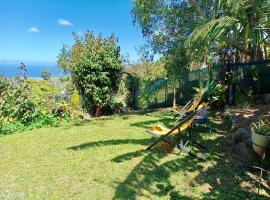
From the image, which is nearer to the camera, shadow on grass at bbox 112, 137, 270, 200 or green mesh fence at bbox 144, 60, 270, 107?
shadow on grass at bbox 112, 137, 270, 200

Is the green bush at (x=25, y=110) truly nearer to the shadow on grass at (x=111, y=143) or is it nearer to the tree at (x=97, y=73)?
the tree at (x=97, y=73)

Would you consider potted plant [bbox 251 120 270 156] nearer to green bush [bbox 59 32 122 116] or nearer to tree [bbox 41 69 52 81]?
green bush [bbox 59 32 122 116]

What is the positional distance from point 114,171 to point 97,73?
24.7 ft

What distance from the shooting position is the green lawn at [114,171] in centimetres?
466

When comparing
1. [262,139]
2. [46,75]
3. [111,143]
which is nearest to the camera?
[262,139]

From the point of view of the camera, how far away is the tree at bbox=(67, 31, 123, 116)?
493 inches

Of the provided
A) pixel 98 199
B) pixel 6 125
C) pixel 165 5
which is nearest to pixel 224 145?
pixel 98 199

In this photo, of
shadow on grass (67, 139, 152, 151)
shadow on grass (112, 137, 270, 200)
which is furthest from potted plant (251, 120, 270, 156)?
shadow on grass (67, 139, 152, 151)

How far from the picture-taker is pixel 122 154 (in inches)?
249

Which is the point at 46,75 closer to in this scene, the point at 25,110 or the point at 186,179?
the point at 25,110

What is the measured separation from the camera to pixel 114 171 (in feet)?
17.9

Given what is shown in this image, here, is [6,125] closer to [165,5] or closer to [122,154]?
[122,154]

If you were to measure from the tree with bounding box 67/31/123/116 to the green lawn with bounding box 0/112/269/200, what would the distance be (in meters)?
4.87

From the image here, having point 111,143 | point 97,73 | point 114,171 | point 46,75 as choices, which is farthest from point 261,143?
point 46,75
